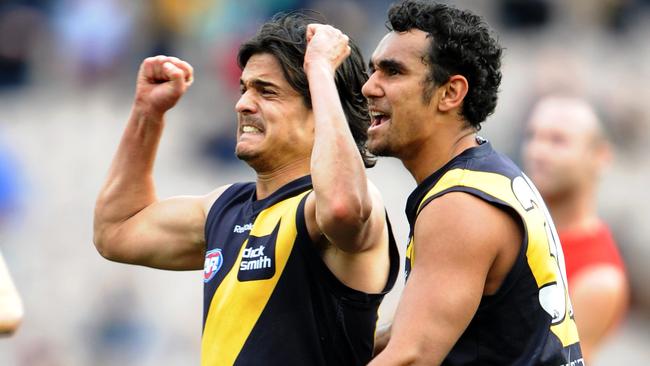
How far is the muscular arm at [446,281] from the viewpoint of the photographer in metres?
3.99

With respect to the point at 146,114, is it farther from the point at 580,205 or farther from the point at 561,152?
the point at 561,152

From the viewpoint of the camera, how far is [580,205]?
764cm

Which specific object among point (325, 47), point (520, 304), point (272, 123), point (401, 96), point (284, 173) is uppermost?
point (325, 47)

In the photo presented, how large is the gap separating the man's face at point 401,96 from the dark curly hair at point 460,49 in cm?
3

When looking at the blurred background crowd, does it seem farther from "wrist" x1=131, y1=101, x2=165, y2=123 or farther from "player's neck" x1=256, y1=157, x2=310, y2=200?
"player's neck" x1=256, y1=157, x2=310, y2=200

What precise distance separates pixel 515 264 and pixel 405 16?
104 cm

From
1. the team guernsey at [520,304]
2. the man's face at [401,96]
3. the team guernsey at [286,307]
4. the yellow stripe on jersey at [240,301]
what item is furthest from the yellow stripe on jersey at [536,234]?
the yellow stripe on jersey at [240,301]

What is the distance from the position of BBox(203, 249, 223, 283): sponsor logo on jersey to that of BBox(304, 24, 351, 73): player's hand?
86 centimetres

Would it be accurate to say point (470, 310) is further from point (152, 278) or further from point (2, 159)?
point (2, 159)

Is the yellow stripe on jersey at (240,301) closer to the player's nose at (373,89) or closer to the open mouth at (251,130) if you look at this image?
the open mouth at (251,130)

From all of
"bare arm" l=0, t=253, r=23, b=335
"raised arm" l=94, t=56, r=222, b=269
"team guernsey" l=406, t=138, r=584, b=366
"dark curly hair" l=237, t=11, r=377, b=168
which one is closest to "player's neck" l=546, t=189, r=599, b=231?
"dark curly hair" l=237, t=11, r=377, b=168

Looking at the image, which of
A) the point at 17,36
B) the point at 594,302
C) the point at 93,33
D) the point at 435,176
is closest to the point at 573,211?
the point at 594,302

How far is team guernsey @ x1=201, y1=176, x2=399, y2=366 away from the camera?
15.4 feet

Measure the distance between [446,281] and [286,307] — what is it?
90 centimetres
